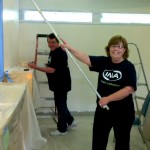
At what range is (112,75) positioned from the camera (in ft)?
7.10

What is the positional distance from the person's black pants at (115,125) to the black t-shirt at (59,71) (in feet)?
4.19

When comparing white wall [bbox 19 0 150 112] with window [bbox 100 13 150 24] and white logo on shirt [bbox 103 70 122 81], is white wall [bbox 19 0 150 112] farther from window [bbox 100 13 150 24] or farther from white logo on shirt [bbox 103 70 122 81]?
white logo on shirt [bbox 103 70 122 81]

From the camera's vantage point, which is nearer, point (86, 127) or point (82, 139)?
point (82, 139)

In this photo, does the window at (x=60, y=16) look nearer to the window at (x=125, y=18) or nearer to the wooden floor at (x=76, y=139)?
the window at (x=125, y=18)

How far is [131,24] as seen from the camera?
4578mm

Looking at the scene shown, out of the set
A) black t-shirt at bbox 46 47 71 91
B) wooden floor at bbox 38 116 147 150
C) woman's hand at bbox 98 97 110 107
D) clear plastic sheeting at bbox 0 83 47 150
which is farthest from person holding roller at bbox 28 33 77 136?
woman's hand at bbox 98 97 110 107

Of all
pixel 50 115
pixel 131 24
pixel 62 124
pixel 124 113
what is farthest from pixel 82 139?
pixel 131 24

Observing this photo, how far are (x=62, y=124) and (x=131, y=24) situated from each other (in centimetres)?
228

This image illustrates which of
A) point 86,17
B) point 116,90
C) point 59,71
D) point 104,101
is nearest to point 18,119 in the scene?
point 104,101

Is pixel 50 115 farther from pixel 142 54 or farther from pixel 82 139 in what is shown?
pixel 142 54

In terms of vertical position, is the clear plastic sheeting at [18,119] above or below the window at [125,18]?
below

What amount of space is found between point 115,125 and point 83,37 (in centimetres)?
256

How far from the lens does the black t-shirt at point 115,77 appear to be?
7.00ft

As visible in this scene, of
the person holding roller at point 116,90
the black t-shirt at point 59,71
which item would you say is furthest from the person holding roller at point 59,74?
the person holding roller at point 116,90
